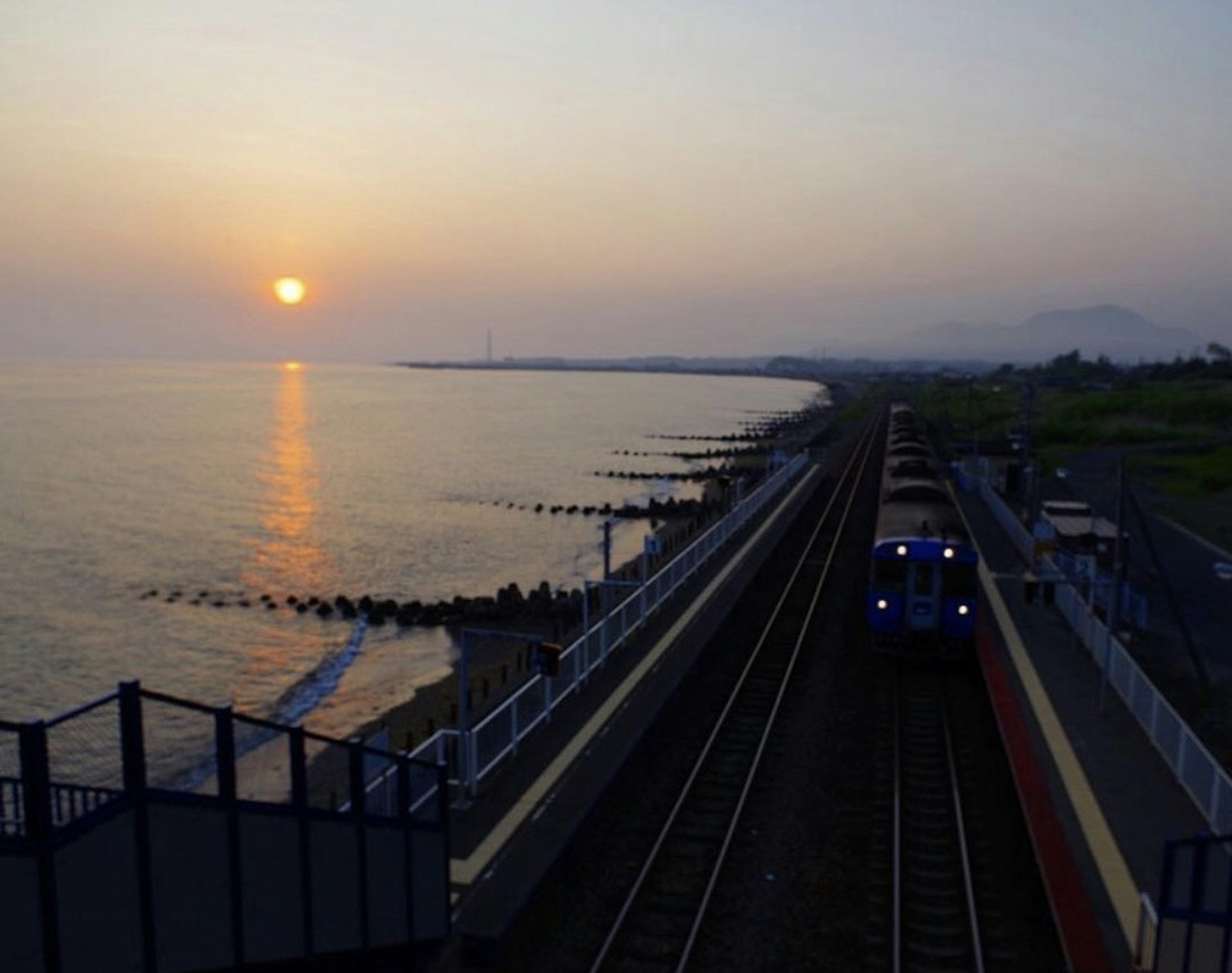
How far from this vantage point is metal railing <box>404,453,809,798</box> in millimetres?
13352

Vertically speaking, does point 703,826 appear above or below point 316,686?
above

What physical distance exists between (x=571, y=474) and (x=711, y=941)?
80.5 metres

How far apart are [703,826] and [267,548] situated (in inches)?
1806

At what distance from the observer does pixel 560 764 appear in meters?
14.6

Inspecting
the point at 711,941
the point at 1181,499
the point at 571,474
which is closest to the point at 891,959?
the point at 711,941

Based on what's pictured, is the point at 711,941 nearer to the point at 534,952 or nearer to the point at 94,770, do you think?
the point at 534,952

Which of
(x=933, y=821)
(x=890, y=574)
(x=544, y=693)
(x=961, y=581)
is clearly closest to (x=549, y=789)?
(x=544, y=693)

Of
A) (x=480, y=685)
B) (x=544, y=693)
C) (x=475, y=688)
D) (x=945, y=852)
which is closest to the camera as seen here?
(x=945, y=852)

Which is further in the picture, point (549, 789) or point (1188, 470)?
point (1188, 470)

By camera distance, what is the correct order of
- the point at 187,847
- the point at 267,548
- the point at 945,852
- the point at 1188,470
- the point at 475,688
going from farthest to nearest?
the point at 1188,470, the point at 267,548, the point at 475,688, the point at 945,852, the point at 187,847

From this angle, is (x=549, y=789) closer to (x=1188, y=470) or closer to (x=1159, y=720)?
(x=1159, y=720)

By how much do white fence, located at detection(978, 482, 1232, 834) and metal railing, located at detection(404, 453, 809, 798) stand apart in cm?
845

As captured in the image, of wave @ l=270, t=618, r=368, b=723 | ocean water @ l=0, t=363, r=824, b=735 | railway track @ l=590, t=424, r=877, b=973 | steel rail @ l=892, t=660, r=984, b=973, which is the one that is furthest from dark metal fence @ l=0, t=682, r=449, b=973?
wave @ l=270, t=618, r=368, b=723

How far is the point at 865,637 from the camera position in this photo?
23.9 metres
